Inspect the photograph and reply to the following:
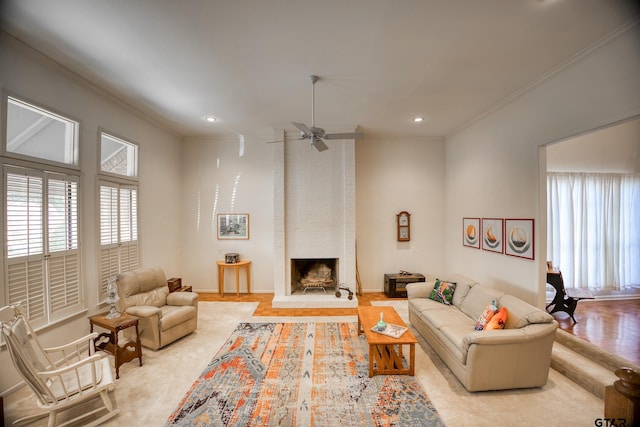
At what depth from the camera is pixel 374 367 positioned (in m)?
2.99

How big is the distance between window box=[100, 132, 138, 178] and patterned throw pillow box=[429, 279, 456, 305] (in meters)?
5.15

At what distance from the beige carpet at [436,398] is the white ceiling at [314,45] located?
3.45 m

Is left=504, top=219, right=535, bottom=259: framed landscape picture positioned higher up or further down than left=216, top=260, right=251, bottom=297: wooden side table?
higher up

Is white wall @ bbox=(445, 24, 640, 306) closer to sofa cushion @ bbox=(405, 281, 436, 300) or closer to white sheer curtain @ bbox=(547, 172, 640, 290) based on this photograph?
sofa cushion @ bbox=(405, 281, 436, 300)

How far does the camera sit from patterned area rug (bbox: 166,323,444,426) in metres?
2.26

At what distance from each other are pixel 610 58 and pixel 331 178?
153 inches

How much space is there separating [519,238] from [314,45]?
3.69 metres

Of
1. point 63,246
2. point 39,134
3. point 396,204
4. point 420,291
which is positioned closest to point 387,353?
point 420,291

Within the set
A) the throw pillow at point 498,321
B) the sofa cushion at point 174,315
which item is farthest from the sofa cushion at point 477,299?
the sofa cushion at point 174,315

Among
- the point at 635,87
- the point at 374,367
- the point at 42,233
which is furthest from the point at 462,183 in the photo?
the point at 42,233

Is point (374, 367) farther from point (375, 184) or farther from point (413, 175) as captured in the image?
point (413, 175)

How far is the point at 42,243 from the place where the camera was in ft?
9.41

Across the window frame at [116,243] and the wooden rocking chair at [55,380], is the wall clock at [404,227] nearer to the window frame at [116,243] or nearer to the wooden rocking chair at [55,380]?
the window frame at [116,243]

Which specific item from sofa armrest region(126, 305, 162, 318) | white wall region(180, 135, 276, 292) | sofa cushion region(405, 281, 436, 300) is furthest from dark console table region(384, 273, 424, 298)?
sofa armrest region(126, 305, 162, 318)
